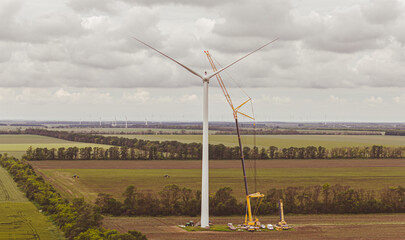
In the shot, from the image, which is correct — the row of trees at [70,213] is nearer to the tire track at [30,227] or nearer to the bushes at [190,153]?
the tire track at [30,227]

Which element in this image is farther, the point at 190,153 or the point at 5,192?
the point at 190,153

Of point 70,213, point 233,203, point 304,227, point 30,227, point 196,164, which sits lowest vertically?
point 304,227

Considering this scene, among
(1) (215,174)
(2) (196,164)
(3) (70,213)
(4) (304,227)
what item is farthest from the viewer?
(2) (196,164)

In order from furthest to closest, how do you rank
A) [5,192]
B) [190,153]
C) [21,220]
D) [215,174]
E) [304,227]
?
[190,153] < [215,174] < [5,192] < [21,220] < [304,227]

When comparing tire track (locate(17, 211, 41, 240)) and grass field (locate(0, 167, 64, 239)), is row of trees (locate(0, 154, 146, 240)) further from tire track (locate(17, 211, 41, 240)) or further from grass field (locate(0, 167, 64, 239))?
tire track (locate(17, 211, 41, 240))

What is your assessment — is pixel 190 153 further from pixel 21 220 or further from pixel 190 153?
pixel 21 220

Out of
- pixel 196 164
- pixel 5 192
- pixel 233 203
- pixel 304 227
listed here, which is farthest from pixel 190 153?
pixel 304 227

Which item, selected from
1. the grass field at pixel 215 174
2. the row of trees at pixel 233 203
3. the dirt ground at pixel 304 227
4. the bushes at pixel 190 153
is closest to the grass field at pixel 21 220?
the dirt ground at pixel 304 227
